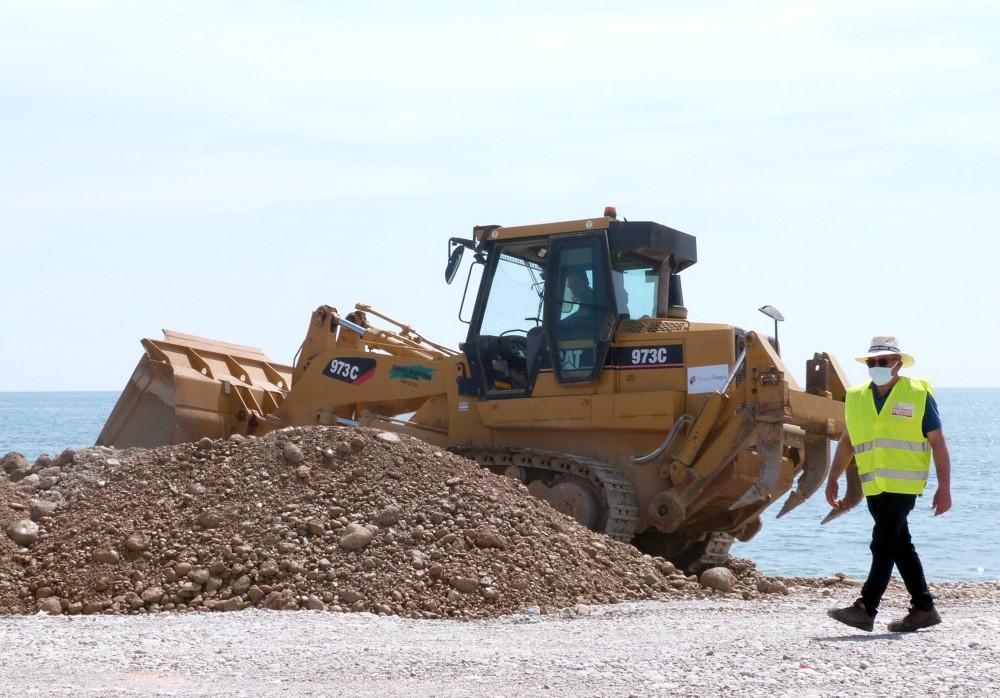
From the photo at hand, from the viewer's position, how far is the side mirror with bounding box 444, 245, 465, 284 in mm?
13055

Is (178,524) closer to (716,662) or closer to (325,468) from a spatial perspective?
(325,468)

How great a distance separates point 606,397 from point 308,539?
145 inches

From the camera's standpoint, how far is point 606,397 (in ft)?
40.5

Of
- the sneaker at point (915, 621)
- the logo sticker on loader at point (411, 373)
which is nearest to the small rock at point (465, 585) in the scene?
the sneaker at point (915, 621)

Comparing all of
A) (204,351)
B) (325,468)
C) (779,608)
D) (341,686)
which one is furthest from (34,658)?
(204,351)

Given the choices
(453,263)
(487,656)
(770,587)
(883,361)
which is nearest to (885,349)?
(883,361)

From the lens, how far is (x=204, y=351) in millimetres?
14914

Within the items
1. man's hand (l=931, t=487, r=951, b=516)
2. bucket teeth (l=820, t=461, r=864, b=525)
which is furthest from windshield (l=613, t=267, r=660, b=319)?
man's hand (l=931, t=487, r=951, b=516)

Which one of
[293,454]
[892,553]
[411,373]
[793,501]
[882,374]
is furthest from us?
[411,373]

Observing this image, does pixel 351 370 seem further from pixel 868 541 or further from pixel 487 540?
pixel 868 541

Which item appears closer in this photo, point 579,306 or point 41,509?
point 41,509

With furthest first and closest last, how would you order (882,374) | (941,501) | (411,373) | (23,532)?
(411,373) → (23,532) → (882,374) → (941,501)

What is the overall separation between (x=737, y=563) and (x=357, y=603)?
191 inches

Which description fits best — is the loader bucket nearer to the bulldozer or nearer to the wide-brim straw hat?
the bulldozer
